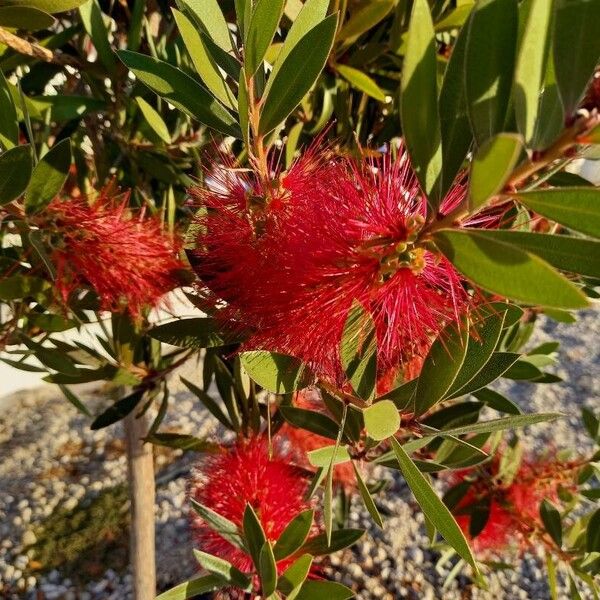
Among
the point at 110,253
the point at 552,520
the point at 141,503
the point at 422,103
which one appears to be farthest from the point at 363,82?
the point at 141,503

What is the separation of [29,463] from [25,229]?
1581mm

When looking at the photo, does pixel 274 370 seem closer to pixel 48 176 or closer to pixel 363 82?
pixel 48 176

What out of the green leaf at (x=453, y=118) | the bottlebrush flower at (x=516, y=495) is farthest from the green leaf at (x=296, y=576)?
the bottlebrush flower at (x=516, y=495)

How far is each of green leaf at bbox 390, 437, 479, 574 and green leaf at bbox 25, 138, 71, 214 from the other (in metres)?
0.35

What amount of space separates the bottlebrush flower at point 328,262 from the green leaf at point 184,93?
6cm

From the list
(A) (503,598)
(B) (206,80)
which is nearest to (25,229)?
(B) (206,80)

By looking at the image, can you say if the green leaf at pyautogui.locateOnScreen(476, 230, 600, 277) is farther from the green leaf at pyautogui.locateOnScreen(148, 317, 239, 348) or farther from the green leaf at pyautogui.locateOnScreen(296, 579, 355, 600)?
the green leaf at pyautogui.locateOnScreen(296, 579, 355, 600)

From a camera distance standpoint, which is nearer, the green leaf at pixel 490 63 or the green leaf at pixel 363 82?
the green leaf at pixel 490 63

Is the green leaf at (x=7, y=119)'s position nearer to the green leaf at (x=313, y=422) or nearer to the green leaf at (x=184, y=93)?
the green leaf at (x=184, y=93)

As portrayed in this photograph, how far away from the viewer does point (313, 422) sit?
669 mm

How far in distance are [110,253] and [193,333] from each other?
127mm

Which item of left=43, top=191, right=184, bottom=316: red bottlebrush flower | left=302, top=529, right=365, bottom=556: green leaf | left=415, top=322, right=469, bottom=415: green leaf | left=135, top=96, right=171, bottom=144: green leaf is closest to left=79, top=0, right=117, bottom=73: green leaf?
left=135, top=96, right=171, bottom=144: green leaf

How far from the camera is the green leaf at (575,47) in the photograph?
27 centimetres

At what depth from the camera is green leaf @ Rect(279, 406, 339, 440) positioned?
0.67 m
